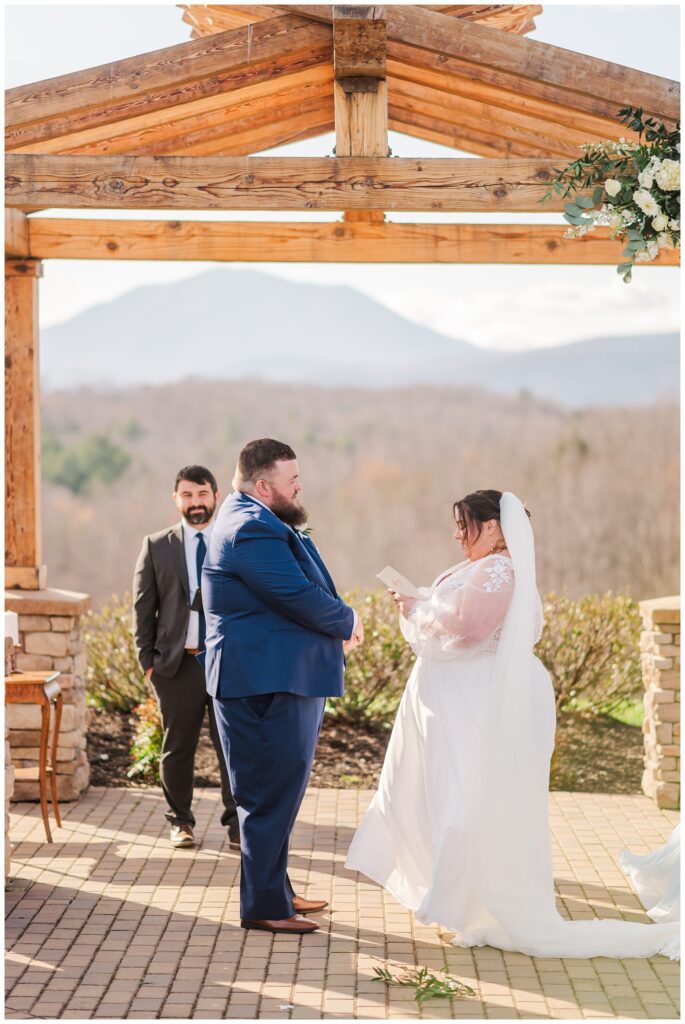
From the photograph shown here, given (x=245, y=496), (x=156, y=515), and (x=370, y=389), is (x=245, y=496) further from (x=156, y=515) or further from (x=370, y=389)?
(x=370, y=389)

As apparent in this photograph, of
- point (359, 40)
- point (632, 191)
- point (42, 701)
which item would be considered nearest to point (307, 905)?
point (42, 701)

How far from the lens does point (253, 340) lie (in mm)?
52969

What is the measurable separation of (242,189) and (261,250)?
218 cm

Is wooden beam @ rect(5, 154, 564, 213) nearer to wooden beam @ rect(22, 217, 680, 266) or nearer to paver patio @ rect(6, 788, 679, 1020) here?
wooden beam @ rect(22, 217, 680, 266)

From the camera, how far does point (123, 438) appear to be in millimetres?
40875

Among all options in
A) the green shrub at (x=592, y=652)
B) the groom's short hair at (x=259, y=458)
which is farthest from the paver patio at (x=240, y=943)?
the green shrub at (x=592, y=652)

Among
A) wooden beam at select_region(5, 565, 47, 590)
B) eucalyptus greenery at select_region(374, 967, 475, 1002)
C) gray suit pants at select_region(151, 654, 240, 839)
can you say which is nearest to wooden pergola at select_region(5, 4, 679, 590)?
gray suit pants at select_region(151, 654, 240, 839)

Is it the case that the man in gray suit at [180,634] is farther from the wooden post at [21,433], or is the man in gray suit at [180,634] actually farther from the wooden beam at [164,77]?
the wooden beam at [164,77]

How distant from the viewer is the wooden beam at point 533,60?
5.37 meters

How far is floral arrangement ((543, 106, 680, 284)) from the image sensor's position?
15.6 feet

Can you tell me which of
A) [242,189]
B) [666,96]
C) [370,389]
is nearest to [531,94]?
[666,96]

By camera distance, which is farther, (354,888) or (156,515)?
(156,515)

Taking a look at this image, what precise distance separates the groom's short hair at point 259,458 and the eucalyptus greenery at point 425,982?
1.99 m

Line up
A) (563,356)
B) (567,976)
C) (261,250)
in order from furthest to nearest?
(563,356)
(261,250)
(567,976)
